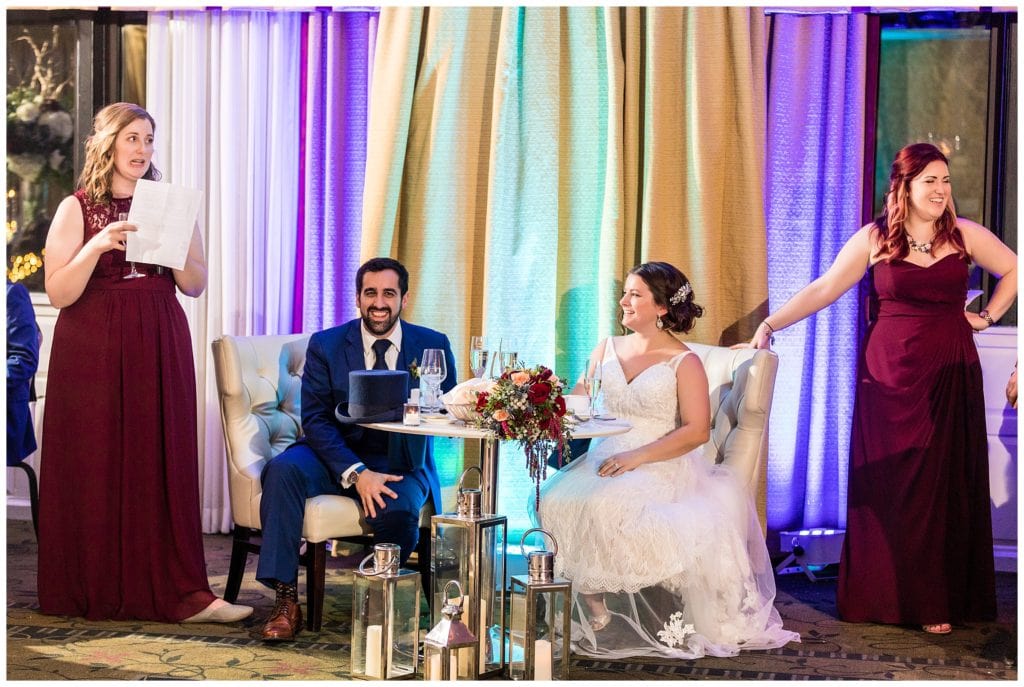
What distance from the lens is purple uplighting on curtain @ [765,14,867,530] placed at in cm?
512

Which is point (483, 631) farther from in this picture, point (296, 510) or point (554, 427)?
point (296, 510)

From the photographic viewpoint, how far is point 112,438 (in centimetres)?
426

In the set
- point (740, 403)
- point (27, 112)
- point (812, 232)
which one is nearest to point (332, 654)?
point (740, 403)

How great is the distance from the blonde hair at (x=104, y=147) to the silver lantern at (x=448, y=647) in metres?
2.07

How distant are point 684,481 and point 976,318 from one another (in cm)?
136

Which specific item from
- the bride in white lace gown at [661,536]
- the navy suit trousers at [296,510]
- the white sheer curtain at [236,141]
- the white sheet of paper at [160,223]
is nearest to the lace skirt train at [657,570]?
the bride in white lace gown at [661,536]

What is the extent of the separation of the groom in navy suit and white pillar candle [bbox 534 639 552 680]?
0.80 m

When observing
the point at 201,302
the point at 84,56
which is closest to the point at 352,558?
the point at 201,302

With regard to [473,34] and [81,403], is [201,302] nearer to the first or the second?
[81,403]

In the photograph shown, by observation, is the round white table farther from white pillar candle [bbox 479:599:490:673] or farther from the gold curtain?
the gold curtain

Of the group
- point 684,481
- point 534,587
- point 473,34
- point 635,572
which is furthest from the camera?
point 473,34

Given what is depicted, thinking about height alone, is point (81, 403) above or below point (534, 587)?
above

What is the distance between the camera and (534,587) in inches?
136

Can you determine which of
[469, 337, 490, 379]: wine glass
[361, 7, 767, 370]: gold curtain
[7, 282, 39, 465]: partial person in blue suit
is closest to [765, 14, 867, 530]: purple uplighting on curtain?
[361, 7, 767, 370]: gold curtain
